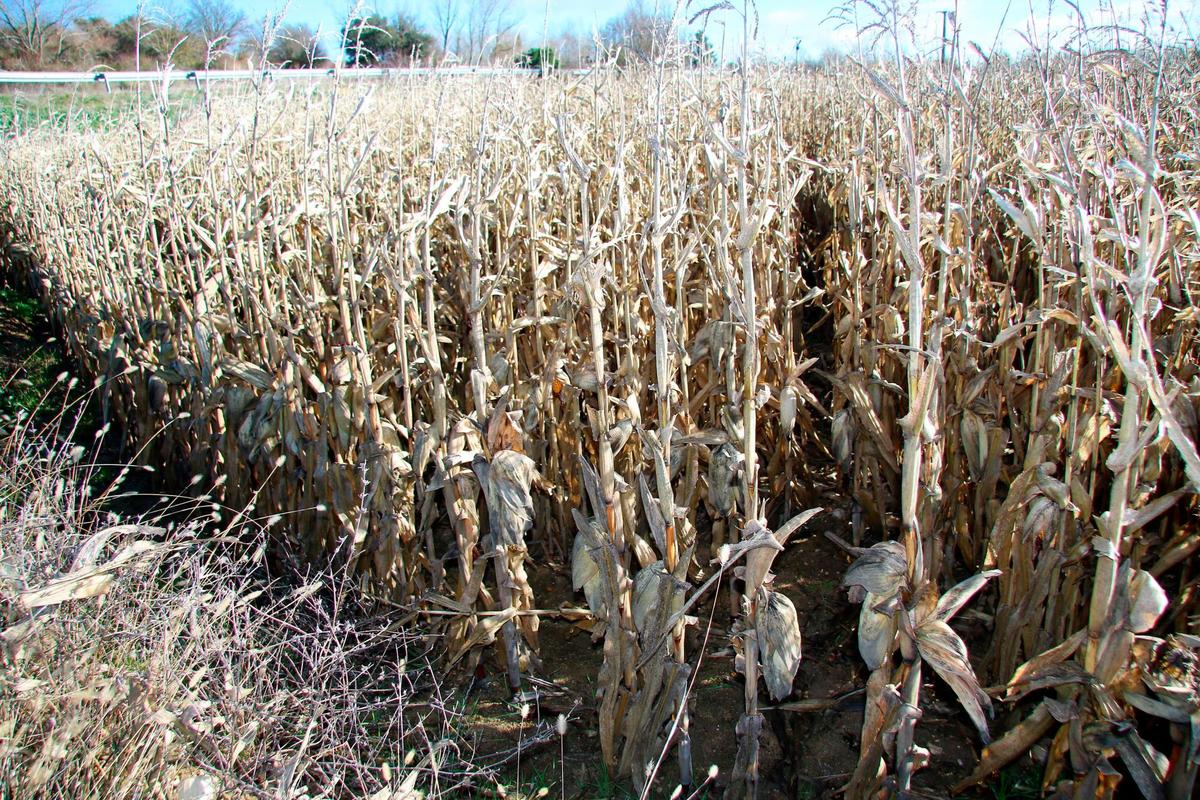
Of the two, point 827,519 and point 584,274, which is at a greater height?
point 584,274

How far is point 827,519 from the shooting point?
10.1 ft

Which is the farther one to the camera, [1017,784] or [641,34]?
[641,34]

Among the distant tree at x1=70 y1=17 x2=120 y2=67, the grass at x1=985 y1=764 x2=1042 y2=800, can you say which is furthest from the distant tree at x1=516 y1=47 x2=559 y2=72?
the distant tree at x1=70 y1=17 x2=120 y2=67

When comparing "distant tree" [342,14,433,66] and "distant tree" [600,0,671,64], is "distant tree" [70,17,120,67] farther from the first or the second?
"distant tree" [600,0,671,64]

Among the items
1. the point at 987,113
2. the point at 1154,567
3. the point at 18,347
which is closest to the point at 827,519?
the point at 1154,567

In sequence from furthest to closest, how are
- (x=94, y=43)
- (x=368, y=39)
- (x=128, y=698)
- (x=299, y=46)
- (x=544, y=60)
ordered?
(x=94, y=43)
(x=368, y=39)
(x=544, y=60)
(x=299, y=46)
(x=128, y=698)

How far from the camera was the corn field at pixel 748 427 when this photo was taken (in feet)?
5.23

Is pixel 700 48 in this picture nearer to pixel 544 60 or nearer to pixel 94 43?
pixel 544 60

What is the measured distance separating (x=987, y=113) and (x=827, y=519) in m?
3.28

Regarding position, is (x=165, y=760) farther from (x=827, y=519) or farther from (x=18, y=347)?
(x=18, y=347)

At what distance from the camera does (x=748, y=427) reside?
5.43 ft

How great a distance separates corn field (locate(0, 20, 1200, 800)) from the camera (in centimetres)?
159

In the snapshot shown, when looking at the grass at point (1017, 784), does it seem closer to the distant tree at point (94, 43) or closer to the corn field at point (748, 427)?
the corn field at point (748, 427)

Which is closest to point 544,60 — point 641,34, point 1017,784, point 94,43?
point 641,34
